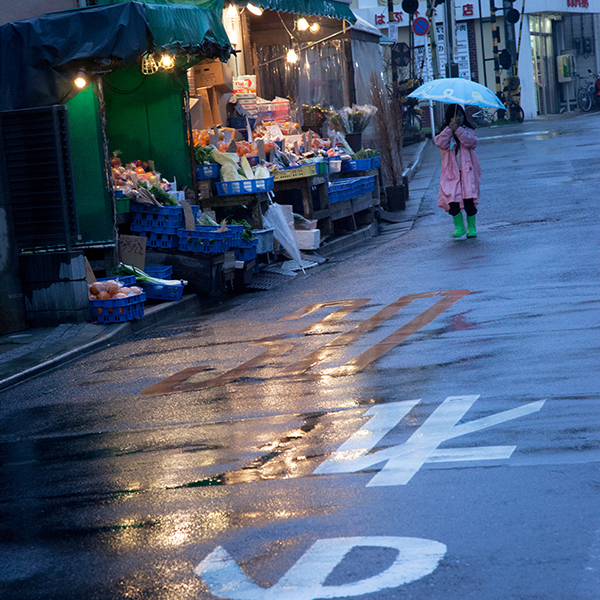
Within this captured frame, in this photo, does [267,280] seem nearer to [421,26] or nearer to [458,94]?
[458,94]

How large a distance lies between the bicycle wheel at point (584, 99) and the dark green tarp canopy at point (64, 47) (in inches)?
1694

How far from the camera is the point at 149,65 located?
13547mm

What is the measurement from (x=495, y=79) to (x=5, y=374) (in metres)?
44.6

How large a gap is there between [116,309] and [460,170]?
6301 mm

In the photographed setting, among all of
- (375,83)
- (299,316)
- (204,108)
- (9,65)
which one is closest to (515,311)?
(299,316)

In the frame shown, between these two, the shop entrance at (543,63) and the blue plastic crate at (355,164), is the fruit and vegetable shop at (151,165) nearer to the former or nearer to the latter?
the blue plastic crate at (355,164)

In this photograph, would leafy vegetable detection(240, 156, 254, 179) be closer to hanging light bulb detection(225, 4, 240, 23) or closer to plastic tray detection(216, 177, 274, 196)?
plastic tray detection(216, 177, 274, 196)

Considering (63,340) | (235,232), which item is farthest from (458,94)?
(63,340)

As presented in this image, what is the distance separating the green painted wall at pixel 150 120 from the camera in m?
13.8

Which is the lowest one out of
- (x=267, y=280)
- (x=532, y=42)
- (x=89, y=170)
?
(x=267, y=280)

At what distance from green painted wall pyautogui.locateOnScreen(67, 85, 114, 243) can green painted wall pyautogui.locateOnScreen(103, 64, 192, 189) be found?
219 centimetres

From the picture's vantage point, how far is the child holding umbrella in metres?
14.5

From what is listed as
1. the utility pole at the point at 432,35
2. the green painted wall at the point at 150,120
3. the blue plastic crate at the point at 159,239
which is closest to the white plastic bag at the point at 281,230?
the green painted wall at the point at 150,120

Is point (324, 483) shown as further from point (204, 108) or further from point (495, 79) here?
point (495, 79)
